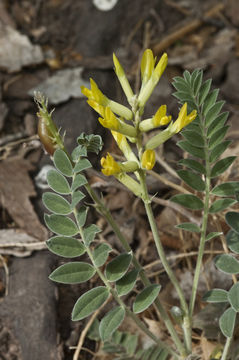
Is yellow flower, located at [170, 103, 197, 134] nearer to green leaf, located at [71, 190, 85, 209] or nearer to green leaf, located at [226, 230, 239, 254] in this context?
green leaf, located at [71, 190, 85, 209]

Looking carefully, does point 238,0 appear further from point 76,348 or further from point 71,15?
point 76,348

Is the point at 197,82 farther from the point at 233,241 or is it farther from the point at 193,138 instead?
the point at 233,241

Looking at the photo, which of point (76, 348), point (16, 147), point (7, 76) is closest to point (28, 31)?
point (7, 76)

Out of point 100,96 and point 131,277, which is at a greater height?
point 100,96

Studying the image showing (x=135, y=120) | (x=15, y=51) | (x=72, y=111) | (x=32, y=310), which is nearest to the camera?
(x=135, y=120)

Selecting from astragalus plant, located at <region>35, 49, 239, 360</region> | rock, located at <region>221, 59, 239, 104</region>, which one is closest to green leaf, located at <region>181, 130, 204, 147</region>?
astragalus plant, located at <region>35, 49, 239, 360</region>

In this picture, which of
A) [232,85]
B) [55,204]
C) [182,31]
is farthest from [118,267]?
[182,31]

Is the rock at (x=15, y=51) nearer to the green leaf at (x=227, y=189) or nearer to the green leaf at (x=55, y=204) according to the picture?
the green leaf at (x=55, y=204)
